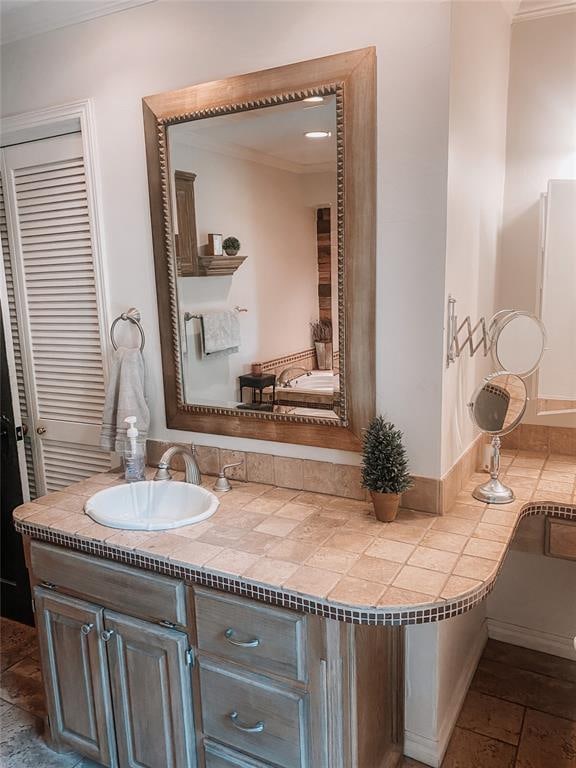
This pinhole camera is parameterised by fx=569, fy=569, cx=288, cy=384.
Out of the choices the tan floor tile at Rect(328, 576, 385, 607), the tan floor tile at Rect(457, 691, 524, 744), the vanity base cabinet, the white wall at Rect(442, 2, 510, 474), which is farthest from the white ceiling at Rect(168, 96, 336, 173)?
the tan floor tile at Rect(457, 691, 524, 744)

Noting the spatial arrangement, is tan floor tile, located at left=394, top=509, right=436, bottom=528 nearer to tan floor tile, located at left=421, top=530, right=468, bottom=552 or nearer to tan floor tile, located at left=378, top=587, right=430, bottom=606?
tan floor tile, located at left=421, top=530, right=468, bottom=552

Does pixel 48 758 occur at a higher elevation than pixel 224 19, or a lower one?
lower

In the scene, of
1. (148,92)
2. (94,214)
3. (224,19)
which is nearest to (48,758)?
(94,214)

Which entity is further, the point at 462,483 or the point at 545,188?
the point at 545,188

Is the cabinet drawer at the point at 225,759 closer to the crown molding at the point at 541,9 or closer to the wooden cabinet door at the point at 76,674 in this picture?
the wooden cabinet door at the point at 76,674

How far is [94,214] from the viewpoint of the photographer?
7.46ft

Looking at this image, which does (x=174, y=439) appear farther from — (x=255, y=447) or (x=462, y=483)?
(x=462, y=483)

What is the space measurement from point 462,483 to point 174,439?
1118 mm

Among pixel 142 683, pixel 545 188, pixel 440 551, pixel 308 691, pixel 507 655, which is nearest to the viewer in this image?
pixel 308 691

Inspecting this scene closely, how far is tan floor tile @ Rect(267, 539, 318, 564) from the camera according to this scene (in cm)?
152

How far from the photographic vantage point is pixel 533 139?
7.24 ft

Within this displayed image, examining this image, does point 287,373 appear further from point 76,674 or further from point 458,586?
point 76,674

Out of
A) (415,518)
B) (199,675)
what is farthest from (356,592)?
(199,675)

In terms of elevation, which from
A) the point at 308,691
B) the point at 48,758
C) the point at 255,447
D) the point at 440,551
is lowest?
the point at 48,758
